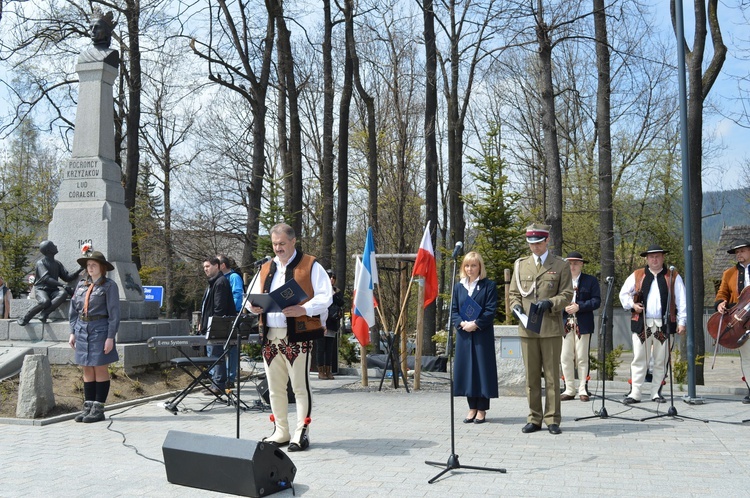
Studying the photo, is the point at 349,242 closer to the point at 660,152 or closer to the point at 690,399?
the point at 660,152

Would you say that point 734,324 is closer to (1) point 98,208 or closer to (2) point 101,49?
(1) point 98,208

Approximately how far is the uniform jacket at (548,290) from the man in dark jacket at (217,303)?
4486 mm

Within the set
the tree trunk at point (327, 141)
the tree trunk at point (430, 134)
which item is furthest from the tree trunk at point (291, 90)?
the tree trunk at point (430, 134)

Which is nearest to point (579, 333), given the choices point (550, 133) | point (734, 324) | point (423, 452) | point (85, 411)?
point (734, 324)

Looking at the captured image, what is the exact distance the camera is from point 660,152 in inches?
1348

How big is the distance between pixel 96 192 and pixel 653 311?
31.1 ft

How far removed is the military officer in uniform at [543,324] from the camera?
27.3ft

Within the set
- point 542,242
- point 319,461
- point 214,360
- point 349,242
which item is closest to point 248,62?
point 214,360

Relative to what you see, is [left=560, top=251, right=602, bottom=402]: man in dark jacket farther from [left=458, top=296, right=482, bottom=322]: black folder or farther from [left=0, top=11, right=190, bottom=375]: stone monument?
[left=0, top=11, right=190, bottom=375]: stone monument

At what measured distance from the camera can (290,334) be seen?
723cm

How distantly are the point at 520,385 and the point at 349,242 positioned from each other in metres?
28.2

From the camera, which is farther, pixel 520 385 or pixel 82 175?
pixel 82 175

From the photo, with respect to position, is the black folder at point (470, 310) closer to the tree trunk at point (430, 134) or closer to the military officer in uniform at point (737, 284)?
the military officer in uniform at point (737, 284)

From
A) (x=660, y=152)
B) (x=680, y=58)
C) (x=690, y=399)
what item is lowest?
(x=690, y=399)
